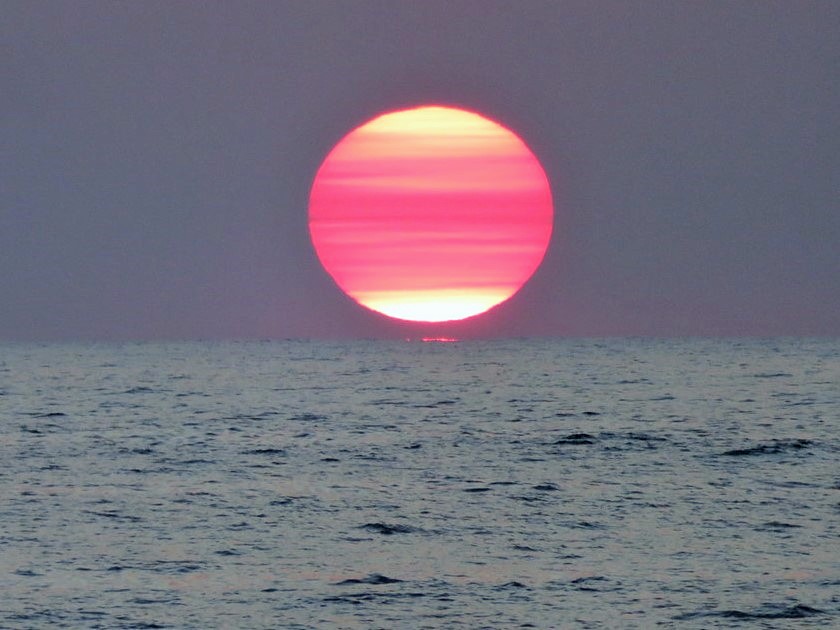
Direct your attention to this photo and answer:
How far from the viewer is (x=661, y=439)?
159ft

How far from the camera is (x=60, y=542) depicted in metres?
26.9

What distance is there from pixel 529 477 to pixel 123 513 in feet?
39.4

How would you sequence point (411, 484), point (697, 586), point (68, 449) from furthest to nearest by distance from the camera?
1. point (68, 449)
2. point (411, 484)
3. point (697, 586)

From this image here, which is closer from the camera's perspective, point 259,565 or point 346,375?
point 259,565

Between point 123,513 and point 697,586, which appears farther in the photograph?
point 123,513

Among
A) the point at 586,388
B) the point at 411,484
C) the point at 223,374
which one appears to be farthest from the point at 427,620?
the point at 223,374

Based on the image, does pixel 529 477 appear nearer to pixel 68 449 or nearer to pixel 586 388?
pixel 68 449

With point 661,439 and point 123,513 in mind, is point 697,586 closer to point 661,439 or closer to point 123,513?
point 123,513

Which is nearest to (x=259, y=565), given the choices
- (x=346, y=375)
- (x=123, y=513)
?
(x=123, y=513)

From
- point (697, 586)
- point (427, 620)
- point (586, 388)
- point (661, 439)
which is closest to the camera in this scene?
point (427, 620)

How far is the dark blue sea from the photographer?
868 inches

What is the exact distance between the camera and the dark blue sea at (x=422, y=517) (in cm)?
2205

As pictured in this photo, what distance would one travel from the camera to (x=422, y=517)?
99.7ft

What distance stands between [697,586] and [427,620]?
5.15 metres
